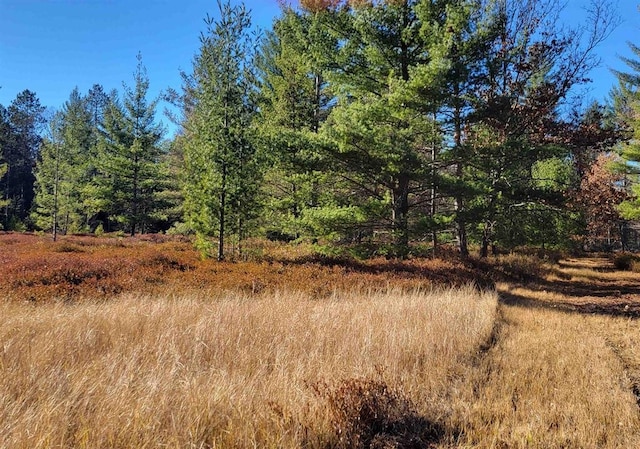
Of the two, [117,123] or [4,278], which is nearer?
[4,278]

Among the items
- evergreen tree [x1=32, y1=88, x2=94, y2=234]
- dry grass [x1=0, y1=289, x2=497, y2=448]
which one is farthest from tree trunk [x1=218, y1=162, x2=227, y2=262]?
evergreen tree [x1=32, y1=88, x2=94, y2=234]

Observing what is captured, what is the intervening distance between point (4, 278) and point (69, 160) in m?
28.7

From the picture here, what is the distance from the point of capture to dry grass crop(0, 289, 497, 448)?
2.53 metres

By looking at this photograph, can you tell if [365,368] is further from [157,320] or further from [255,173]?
[255,173]

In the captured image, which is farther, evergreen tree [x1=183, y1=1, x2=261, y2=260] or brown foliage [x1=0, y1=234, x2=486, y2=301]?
evergreen tree [x1=183, y1=1, x2=261, y2=260]

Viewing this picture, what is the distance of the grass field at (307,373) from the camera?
2645 mm

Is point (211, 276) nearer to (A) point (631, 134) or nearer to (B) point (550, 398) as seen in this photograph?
(B) point (550, 398)

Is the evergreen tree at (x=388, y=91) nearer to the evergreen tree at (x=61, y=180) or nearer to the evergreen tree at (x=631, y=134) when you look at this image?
the evergreen tree at (x=631, y=134)

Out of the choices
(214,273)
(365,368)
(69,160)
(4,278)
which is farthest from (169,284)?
(69,160)

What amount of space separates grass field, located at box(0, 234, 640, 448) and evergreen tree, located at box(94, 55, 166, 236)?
22.6m

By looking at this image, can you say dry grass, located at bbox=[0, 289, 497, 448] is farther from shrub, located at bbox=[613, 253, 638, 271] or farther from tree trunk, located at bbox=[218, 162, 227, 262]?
shrub, located at bbox=[613, 253, 638, 271]

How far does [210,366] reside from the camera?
3881mm

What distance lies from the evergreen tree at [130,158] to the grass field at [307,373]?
890 inches

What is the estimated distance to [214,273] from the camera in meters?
9.73
